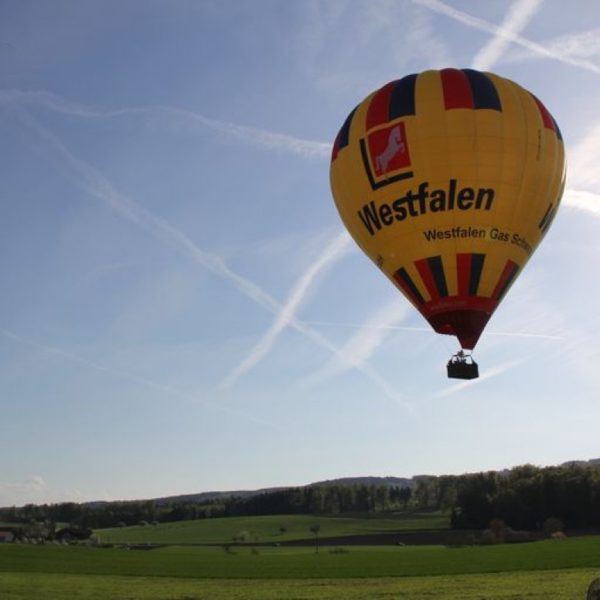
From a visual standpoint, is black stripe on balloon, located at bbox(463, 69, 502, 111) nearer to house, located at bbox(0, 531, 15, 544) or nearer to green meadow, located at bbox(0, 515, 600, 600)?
green meadow, located at bbox(0, 515, 600, 600)

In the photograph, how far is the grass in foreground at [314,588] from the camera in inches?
1011

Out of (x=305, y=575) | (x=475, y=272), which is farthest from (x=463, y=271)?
(x=305, y=575)

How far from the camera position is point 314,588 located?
101 feet

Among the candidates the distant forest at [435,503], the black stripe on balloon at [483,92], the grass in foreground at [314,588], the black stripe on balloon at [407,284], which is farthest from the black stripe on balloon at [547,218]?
the distant forest at [435,503]

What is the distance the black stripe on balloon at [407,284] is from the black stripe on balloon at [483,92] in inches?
209

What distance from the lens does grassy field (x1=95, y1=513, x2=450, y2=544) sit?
373ft

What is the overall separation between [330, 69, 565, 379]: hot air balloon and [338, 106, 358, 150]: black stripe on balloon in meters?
0.62

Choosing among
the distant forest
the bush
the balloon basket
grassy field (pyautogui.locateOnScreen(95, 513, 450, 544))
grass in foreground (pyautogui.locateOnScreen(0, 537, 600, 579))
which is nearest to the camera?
the balloon basket

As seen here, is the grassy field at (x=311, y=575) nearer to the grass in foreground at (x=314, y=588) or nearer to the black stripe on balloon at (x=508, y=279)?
the grass in foreground at (x=314, y=588)

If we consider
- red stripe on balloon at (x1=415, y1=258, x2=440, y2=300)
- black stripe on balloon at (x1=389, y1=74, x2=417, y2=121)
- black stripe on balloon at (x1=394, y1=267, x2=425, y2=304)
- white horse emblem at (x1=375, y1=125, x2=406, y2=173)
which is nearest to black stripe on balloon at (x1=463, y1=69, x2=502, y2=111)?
black stripe on balloon at (x1=389, y1=74, x2=417, y2=121)

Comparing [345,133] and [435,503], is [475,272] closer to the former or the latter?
[345,133]

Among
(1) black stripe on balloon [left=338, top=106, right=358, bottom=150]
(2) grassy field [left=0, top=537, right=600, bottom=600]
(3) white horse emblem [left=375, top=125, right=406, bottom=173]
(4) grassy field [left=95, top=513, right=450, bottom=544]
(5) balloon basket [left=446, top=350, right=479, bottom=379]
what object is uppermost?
(1) black stripe on balloon [left=338, top=106, right=358, bottom=150]

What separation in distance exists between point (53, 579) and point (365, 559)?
65.6ft

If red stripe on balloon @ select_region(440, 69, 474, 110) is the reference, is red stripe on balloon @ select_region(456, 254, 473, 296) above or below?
below
